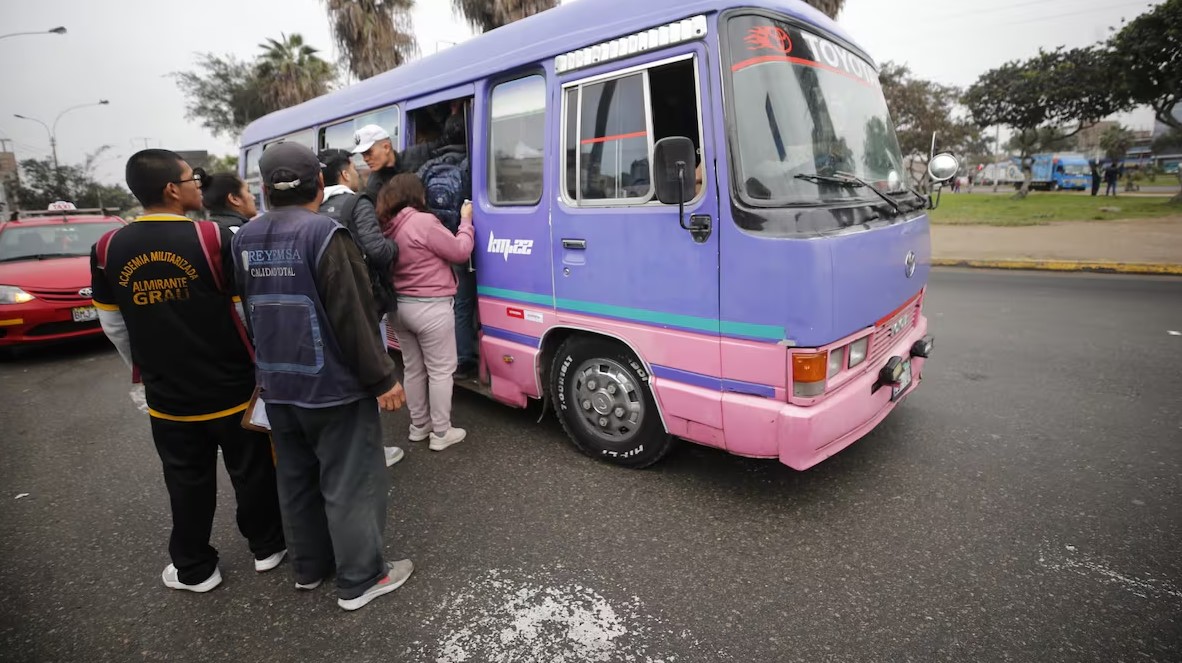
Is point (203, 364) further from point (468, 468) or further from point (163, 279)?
point (468, 468)

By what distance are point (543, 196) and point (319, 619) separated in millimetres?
2409

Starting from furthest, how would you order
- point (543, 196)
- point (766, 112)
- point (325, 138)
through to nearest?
point (325, 138), point (543, 196), point (766, 112)

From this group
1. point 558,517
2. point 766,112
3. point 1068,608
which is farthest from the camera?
point 558,517

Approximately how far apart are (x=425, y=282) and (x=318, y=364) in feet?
4.81

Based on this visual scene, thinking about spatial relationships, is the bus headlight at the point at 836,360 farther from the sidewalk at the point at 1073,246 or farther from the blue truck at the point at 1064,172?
the blue truck at the point at 1064,172

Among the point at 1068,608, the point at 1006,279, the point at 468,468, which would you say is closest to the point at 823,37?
the point at 1068,608

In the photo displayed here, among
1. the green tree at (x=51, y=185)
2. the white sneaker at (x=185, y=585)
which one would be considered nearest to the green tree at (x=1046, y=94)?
the white sneaker at (x=185, y=585)

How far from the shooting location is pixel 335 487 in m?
2.38

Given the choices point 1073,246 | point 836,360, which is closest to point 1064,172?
point 1073,246

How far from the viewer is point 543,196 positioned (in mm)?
3508

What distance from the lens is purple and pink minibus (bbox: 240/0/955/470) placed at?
2682mm

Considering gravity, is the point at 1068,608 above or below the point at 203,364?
below

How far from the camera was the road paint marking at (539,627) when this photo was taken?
2.20m

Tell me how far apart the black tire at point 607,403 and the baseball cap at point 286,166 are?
→ 177cm
